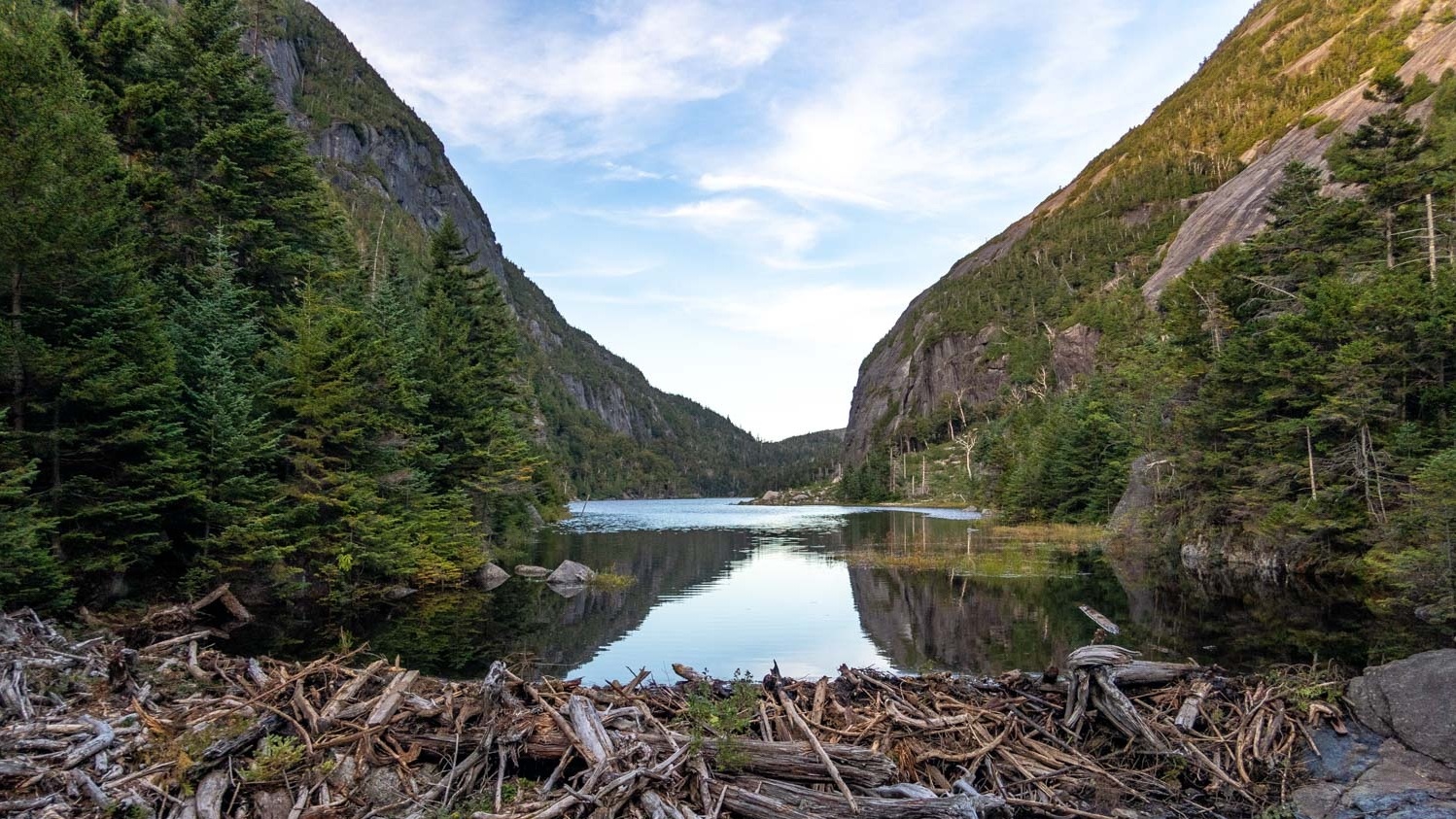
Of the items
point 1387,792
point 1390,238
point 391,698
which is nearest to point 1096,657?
point 1387,792

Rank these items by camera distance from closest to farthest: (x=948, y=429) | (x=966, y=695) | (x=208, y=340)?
(x=966, y=695) → (x=208, y=340) → (x=948, y=429)

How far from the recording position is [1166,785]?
9234 mm

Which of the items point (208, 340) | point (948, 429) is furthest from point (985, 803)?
point (948, 429)

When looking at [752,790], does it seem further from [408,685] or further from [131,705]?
[131,705]

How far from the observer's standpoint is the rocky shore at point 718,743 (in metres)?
7.54

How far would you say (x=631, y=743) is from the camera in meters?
8.14

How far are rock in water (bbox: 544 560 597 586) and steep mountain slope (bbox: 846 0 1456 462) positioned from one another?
8268 cm

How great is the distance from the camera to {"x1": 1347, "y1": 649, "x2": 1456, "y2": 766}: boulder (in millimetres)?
9430

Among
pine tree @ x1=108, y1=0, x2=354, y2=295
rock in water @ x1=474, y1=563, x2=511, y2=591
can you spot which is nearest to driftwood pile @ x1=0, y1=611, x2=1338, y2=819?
pine tree @ x1=108, y1=0, x2=354, y2=295

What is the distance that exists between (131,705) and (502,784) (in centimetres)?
566

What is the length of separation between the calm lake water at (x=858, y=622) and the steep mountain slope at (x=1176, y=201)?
2727 inches

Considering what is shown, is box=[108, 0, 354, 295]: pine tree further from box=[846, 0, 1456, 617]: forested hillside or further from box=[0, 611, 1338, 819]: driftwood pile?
box=[846, 0, 1456, 617]: forested hillside

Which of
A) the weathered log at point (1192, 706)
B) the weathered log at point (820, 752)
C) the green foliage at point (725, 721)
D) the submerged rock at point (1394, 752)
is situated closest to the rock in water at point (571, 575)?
the green foliage at point (725, 721)

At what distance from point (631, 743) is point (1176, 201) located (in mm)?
190432
